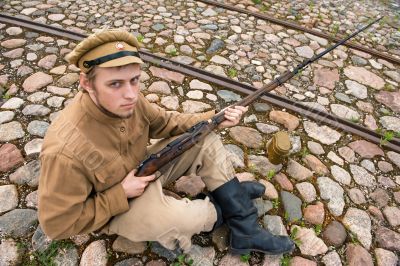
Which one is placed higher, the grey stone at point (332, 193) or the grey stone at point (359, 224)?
the grey stone at point (332, 193)

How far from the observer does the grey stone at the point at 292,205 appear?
10.8ft

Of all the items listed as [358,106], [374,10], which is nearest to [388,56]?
[358,106]

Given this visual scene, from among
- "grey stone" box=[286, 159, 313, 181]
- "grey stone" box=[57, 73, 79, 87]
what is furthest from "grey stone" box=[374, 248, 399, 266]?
"grey stone" box=[57, 73, 79, 87]

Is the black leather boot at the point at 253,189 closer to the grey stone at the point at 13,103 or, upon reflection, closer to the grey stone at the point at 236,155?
the grey stone at the point at 236,155

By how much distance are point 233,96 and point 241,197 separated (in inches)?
73.5

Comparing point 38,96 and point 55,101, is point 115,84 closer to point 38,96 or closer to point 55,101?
point 55,101

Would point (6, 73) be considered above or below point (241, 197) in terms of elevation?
below

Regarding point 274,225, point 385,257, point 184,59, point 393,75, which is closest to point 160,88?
point 184,59

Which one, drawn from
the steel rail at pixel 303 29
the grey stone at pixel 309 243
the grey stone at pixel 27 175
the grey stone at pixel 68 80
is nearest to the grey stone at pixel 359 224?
the grey stone at pixel 309 243

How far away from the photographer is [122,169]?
254 centimetres

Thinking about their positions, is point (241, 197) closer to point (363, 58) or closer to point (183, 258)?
point (183, 258)

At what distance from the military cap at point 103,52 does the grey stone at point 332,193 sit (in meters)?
2.34

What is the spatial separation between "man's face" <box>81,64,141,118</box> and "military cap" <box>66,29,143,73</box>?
45mm

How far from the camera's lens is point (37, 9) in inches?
227
